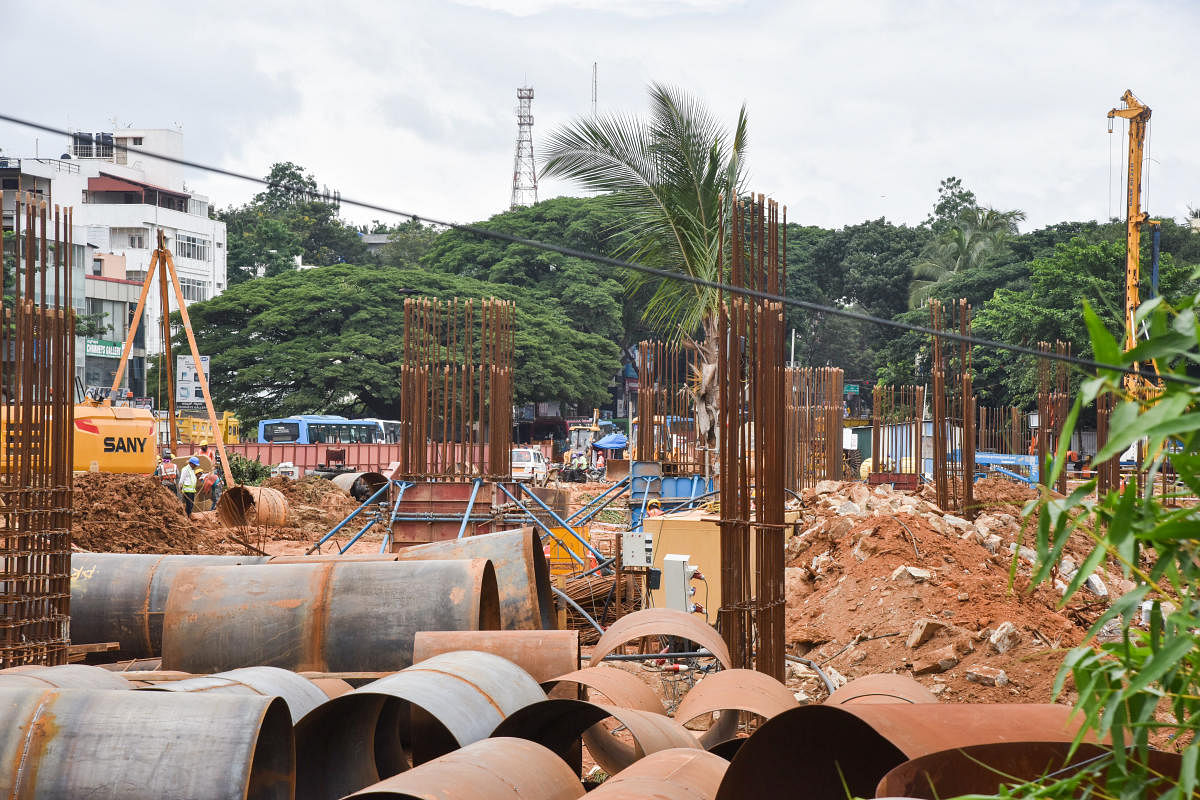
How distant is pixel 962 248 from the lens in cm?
5262

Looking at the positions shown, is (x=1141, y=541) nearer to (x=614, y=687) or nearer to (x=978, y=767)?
(x=978, y=767)

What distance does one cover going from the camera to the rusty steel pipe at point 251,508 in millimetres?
20609

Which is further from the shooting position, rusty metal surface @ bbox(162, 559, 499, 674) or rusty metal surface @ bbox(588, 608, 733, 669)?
rusty metal surface @ bbox(162, 559, 499, 674)

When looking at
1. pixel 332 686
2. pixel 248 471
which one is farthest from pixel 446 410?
pixel 248 471

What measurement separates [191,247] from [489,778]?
57.7 metres

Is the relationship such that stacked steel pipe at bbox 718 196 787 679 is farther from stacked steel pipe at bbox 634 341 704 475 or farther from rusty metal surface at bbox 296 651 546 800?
stacked steel pipe at bbox 634 341 704 475

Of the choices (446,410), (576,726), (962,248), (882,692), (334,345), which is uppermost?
(962,248)

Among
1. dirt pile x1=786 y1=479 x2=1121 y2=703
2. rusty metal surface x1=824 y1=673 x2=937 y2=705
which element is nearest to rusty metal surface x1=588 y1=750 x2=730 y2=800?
rusty metal surface x1=824 y1=673 x2=937 y2=705

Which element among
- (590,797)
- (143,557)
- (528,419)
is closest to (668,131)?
(143,557)

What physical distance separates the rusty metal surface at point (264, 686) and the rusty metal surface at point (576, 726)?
39.9 inches

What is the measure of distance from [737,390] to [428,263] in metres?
52.7

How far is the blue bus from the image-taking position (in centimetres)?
3981

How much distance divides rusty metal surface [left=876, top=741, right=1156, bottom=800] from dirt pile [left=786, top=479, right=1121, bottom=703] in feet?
12.8

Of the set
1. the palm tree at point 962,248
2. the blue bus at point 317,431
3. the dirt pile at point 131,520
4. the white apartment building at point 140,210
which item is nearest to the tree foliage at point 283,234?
the white apartment building at point 140,210
